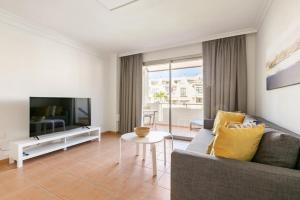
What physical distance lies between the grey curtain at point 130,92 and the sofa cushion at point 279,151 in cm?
327

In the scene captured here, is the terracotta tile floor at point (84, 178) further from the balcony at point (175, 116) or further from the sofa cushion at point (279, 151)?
the balcony at point (175, 116)

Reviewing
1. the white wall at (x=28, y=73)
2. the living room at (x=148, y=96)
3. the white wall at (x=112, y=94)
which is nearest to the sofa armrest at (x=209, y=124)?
the living room at (x=148, y=96)

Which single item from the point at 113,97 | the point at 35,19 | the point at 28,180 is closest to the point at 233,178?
the point at 28,180

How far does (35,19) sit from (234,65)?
12.2ft

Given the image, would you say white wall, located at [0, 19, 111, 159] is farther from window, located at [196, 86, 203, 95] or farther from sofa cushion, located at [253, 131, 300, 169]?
sofa cushion, located at [253, 131, 300, 169]

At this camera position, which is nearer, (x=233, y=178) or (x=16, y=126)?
(x=233, y=178)

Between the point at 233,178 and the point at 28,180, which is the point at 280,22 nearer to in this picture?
the point at 233,178

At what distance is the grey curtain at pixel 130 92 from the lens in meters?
4.22

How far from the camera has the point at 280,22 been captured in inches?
70.4

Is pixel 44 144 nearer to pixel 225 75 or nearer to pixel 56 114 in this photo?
pixel 56 114

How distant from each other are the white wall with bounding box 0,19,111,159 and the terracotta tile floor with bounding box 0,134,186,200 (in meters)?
0.73

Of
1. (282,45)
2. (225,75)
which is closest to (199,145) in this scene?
(282,45)

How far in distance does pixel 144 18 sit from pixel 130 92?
7.08ft

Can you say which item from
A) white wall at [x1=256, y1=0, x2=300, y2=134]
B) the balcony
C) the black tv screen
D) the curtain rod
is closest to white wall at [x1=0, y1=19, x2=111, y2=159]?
the black tv screen
